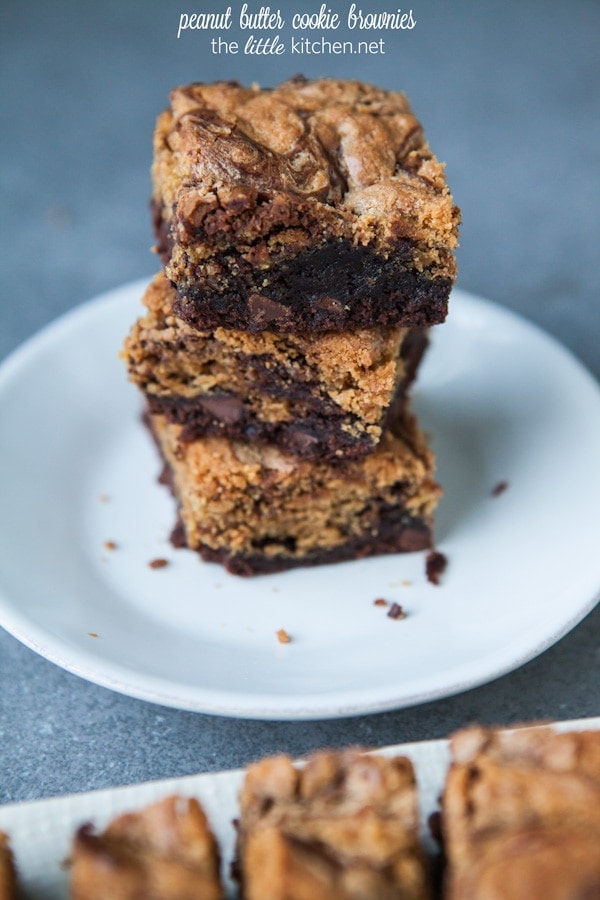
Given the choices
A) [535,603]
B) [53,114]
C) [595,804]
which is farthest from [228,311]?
[53,114]

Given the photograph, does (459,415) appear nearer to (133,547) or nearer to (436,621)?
(436,621)

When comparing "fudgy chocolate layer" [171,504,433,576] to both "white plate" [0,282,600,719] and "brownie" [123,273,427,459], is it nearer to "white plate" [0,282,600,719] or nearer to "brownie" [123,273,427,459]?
"white plate" [0,282,600,719]

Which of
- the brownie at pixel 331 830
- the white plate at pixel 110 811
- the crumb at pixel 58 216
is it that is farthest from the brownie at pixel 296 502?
the crumb at pixel 58 216

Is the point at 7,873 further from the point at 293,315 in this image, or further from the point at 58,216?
the point at 58,216

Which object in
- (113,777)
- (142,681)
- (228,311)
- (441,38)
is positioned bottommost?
(113,777)

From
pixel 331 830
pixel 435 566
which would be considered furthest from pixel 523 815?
pixel 435 566

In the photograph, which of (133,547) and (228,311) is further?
(133,547)
